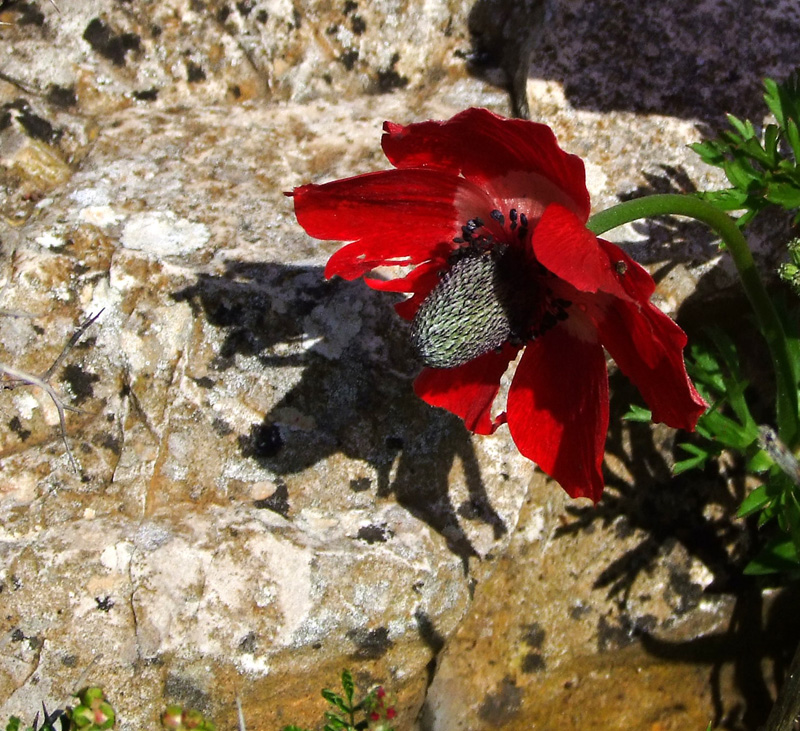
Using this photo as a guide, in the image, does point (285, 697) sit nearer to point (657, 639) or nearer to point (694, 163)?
point (657, 639)

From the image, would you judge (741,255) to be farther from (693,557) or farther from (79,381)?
(79,381)

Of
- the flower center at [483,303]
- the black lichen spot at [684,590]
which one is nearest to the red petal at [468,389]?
the flower center at [483,303]

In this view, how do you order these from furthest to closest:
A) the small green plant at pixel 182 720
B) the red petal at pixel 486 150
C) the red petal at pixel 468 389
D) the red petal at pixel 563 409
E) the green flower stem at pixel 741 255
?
the small green plant at pixel 182 720 → the red petal at pixel 468 389 → the red petal at pixel 563 409 → the green flower stem at pixel 741 255 → the red petal at pixel 486 150

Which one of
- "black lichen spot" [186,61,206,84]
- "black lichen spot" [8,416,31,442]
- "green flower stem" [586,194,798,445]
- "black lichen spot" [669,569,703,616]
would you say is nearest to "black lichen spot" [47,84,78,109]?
"black lichen spot" [186,61,206,84]

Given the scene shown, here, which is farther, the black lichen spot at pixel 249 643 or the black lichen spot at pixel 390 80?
→ the black lichen spot at pixel 390 80

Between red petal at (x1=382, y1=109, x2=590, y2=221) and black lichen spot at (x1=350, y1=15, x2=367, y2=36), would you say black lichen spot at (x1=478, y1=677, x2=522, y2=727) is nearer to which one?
red petal at (x1=382, y1=109, x2=590, y2=221)

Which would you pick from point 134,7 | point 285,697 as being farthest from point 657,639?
point 134,7

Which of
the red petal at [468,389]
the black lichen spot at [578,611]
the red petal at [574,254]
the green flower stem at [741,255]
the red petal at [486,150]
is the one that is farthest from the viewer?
the black lichen spot at [578,611]

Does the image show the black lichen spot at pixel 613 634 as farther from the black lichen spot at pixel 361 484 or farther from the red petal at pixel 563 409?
the red petal at pixel 563 409
